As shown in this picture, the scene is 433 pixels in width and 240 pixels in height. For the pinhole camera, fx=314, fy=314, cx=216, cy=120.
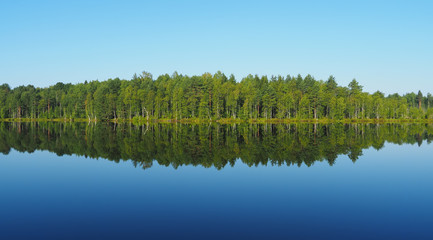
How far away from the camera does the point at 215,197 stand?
587 inches

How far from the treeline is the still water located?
93149mm

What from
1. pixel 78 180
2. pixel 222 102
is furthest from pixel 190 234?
pixel 222 102

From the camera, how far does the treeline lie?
120938 mm

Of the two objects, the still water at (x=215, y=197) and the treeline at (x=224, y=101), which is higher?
the treeline at (x=224, y=101)

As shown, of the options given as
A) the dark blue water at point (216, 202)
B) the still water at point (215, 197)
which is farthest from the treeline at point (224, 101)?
the dark blue water at point (216, 202)

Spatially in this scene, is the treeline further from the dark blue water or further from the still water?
the dark blue water

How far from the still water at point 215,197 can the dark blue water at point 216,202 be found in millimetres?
40

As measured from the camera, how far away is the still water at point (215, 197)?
10.9 metres

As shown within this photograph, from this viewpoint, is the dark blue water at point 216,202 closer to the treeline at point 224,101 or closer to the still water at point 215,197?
the still water at point 215,197

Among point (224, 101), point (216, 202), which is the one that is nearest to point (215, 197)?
point (216, 202)

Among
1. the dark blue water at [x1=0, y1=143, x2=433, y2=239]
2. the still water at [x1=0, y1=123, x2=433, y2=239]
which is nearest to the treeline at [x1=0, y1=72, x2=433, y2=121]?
the still water at [x1=0, y1=123, x2=433, y2=239]

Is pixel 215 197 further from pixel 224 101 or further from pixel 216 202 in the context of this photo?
pixel 224 101

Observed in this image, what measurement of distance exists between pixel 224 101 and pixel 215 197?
363 ft

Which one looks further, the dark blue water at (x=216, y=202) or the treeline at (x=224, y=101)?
the treeline at (x=224, y=101)
